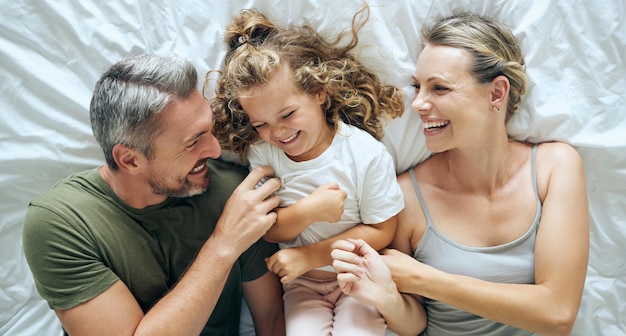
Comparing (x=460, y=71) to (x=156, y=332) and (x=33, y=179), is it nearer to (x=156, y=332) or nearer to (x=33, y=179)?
(x=156, y=332)

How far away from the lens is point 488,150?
1.51 metres

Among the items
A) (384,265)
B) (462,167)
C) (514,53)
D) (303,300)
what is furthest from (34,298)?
(514,53)

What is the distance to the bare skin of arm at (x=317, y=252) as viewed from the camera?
1489 millimetres

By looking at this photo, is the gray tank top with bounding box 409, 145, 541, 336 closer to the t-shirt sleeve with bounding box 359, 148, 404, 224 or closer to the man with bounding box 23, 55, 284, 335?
the t-shirt sleeve with bounding box 359, 148, 404, 224

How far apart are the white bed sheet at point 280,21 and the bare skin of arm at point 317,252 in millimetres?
243

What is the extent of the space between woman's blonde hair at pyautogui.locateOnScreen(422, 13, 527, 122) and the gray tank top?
23cm

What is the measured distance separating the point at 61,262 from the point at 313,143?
671 mm

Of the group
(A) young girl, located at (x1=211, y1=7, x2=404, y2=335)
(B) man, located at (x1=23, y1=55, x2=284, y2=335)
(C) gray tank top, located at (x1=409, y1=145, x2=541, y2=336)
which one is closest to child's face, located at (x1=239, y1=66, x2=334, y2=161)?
(A) young girl, located at (x1=211, y1=7, x2=404, y2=335)

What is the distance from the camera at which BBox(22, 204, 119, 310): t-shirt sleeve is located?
4.34 feet

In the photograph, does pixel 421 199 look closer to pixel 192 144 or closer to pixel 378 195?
pixel 378 195

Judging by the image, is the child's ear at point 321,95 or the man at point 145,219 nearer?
the man at point 145,219

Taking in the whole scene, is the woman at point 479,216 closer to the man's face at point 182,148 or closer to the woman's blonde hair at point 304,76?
the woman's blonde hair at point 304,76

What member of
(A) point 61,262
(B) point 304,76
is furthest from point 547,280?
(A) point 61,262

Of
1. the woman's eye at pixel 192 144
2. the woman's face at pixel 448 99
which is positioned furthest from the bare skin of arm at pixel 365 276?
the woman's eye at pixel 192 144
